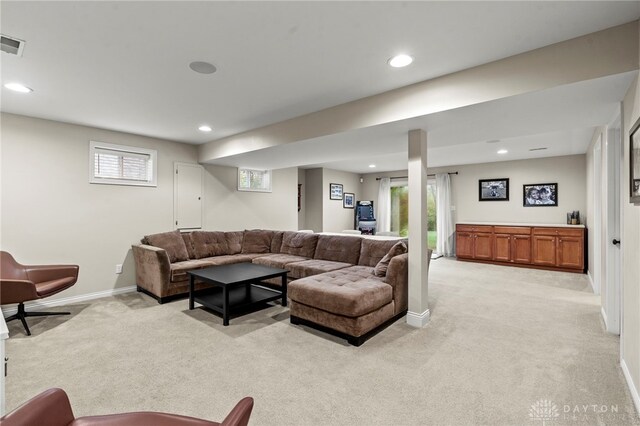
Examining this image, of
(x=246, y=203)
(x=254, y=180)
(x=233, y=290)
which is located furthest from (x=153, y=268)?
(x=254, y=180)

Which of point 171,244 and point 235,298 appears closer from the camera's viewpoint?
point 235,298

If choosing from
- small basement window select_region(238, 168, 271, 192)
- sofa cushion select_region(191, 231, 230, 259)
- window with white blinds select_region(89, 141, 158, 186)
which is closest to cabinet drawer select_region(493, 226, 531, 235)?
small basement window select_region(238, 168, 271, 192)

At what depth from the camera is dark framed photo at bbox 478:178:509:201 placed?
7.13 m

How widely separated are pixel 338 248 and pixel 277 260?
3.13 ft

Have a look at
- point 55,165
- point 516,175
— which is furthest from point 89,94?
point 516,175

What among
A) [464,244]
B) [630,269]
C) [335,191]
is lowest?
[464,244]

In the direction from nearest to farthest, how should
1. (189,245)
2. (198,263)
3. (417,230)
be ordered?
(417,230), (198,263), (189,245)

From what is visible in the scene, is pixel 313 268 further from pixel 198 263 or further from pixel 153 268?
pixel 153 268

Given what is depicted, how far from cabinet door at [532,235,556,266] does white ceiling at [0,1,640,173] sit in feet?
12.4

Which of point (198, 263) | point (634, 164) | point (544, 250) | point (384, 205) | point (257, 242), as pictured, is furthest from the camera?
point (384, 205)

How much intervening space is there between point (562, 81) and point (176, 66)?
112 inches

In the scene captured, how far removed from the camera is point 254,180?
255 inches

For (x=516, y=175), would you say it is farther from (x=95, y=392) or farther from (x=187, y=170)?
(x=95, y=392)

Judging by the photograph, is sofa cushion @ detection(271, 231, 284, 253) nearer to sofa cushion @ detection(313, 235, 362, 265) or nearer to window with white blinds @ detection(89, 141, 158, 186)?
sofa cushion @ detection(313, 235, 362, 265)
